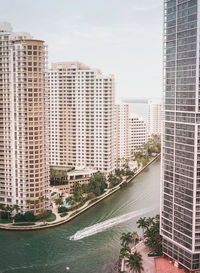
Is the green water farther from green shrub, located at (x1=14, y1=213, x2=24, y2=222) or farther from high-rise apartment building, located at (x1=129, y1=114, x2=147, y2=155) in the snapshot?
high-rise apartment building, located at (x1=129, y1=114, x2=147, y2=155)

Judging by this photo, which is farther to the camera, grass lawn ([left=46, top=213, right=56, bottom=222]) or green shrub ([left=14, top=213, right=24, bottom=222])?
grass lawn ([left=46, top=213, right=56, bottom=222])

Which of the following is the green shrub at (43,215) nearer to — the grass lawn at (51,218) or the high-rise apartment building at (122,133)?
the grass lawn at (51,218)

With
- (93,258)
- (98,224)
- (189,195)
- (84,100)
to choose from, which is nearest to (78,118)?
(84,100)

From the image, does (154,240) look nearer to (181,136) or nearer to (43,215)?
(181,136)

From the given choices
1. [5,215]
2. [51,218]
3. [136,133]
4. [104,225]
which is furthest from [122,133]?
[5,215]

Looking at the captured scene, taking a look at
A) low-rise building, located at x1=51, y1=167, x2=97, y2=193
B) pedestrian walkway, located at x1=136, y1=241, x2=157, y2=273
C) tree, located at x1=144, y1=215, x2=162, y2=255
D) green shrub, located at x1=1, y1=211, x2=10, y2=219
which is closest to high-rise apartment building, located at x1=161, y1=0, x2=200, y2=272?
tree, located at x1=144, y1=215, x2=162, y2=255

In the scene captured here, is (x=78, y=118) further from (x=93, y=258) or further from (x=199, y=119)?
(x=199, y=119)
